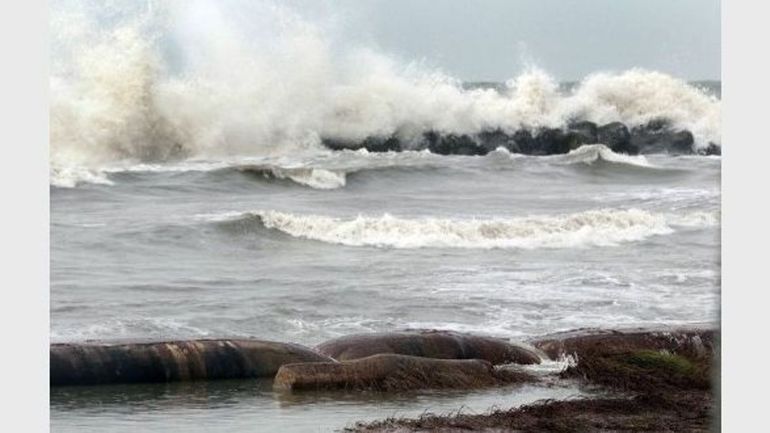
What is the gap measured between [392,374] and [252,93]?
1.75 meters

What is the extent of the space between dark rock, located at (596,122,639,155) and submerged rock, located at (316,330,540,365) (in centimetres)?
127

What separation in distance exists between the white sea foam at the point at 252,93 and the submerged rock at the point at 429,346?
119cm

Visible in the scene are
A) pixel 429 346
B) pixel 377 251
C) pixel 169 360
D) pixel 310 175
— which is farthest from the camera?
pixel 310 175

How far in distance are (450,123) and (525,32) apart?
68cm

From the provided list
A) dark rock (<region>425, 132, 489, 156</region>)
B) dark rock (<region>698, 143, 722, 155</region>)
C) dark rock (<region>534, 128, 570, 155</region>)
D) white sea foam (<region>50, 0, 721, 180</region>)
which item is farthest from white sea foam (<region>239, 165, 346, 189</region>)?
dark rock (<region>698, 143, 722, 155</region>)

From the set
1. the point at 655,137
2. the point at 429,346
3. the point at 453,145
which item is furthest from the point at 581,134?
the point at 429,346

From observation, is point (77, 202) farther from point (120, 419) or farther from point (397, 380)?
point (397, 380)

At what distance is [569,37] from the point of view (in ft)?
28.8

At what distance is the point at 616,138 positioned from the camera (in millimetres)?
8891

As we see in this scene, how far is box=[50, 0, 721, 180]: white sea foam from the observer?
8430mm

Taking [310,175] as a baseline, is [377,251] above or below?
below

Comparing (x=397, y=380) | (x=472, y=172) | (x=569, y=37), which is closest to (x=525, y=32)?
(x=569, y=37)

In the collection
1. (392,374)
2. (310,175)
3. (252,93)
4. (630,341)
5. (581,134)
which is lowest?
(392,374)

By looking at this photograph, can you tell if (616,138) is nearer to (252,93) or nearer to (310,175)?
(310,175)
